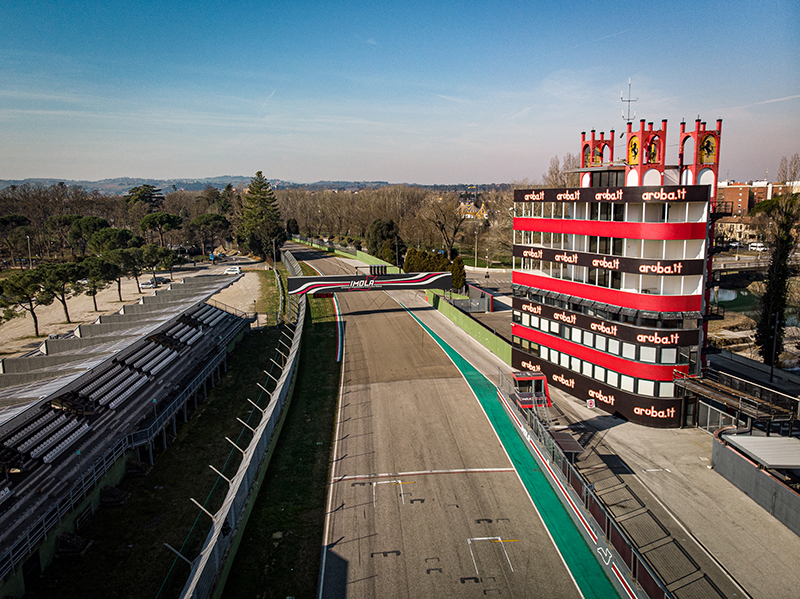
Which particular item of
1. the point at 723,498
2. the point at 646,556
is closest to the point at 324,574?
the point at 646,556

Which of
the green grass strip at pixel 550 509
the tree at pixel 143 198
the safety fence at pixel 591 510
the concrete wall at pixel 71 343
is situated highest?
the tree at pixel 143 198

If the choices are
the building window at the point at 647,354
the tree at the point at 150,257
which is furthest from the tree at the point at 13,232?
the building window at the point at 647,354

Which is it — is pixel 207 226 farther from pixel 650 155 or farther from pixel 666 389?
pixel 666 389

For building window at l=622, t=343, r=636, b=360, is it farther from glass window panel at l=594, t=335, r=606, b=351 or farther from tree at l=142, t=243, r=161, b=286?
tree at l=142, t=243, r=161, b=286

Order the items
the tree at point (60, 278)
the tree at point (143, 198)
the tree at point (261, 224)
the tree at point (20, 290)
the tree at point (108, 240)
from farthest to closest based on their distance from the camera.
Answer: the tree at point (143, 198), the tree at point (261, 224), the tree at point (108, 240), the tree at point (60, 278), the tree at point (20, 290)

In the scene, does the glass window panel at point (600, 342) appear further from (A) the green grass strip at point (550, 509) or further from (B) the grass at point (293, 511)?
(B) the grass at point (293, 511)

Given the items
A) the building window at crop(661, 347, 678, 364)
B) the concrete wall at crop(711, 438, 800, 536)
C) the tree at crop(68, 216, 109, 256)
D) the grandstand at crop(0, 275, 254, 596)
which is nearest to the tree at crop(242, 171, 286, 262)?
the tree at crop(68, 216, 109, 256)

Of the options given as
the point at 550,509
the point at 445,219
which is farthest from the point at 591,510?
the point at 445,219
